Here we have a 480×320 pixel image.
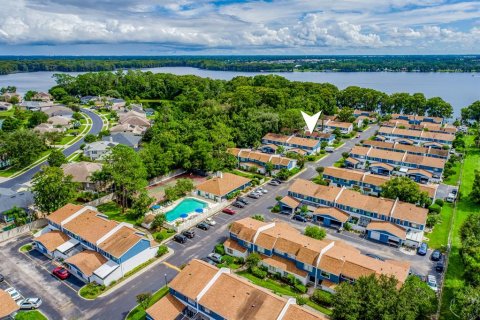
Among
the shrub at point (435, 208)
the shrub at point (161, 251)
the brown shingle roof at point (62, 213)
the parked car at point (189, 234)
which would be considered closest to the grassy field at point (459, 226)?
the shrub at point (435, 208)

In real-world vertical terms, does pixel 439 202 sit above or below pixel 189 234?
above

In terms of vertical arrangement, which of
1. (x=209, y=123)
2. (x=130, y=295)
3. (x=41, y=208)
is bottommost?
(x=130, y=295)

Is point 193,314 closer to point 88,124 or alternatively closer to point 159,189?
point 159,189

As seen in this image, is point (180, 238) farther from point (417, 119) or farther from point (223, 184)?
point (417, 119)

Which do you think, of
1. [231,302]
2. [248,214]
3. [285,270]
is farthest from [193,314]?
A: [248,214]

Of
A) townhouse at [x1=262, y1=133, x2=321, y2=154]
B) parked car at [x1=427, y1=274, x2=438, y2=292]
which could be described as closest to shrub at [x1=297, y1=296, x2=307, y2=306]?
parked car at [x1=427, y1=274, x2=438, y2=292]

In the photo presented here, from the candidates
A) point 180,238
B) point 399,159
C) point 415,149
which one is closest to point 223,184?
point 180,238

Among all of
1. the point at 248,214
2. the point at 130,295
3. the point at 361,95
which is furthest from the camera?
the point at 361,95
